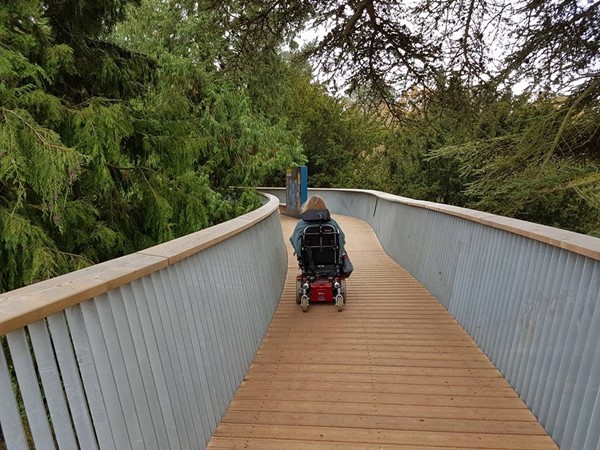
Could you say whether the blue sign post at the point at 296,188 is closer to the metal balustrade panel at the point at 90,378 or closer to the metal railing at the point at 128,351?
the metal railing at the point at 128,351

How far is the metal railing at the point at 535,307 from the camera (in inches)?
103

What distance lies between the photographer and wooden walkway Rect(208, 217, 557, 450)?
3045mm

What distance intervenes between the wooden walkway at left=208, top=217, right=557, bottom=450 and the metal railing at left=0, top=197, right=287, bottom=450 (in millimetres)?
316

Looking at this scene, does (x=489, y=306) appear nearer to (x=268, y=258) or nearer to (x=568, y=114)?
(x=268, y=258)

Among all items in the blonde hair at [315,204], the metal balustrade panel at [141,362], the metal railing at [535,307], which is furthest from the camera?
the blonde hair at [315,204]

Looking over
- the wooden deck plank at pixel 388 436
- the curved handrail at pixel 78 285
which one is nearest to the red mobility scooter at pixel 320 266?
the wooden deck plank at pixel 388 436

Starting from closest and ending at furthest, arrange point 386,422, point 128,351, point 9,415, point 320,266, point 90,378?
1. point 9,415
2. point 90,378
3. point 128,351
4. point 386,422
5. point 320,266

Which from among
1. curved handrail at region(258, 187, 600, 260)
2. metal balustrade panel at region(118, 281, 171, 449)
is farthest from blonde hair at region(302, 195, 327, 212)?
metal balustrade panel at region(118, 281, 171, 449)

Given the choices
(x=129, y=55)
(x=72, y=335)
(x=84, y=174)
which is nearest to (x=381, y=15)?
(x=129, y=55)

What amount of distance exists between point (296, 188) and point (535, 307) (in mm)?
14689

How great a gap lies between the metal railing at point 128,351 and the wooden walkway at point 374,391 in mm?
316

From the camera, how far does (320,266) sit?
6422mm

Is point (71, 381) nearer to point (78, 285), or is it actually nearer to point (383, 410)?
point (78, 285)

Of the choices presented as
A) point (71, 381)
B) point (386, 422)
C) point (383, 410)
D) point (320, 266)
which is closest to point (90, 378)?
point (71, 381)
